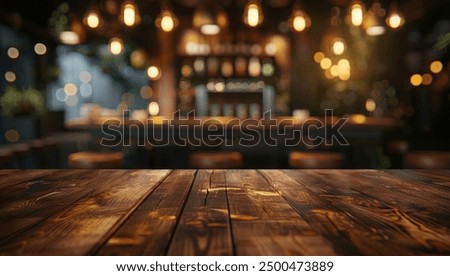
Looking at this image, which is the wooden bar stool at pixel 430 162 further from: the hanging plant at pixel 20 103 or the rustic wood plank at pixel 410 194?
the hanging plant at pixel 20 103

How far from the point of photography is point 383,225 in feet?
3.76

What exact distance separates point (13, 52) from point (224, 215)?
876 cm

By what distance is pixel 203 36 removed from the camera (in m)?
8.12

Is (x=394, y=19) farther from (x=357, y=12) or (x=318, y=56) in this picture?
(x=318, y=56)

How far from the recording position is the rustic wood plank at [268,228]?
3.20ft

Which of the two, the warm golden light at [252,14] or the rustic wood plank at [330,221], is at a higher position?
the warm golden light at [252,14]

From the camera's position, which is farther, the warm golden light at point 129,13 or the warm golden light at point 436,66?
the warm golden light at point 436,66

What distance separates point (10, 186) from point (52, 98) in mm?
9185

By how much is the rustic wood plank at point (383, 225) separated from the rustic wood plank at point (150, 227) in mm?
486

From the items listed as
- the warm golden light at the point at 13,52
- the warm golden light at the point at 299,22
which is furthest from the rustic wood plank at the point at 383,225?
the warm golden light at the point at 13,52

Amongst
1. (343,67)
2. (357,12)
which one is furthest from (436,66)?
(357,12)

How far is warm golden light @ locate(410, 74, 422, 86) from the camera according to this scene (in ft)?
30.2

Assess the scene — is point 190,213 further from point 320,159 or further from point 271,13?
point 271,13

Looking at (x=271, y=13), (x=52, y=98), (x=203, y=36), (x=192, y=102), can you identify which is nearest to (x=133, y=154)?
(x=192, y=102)
